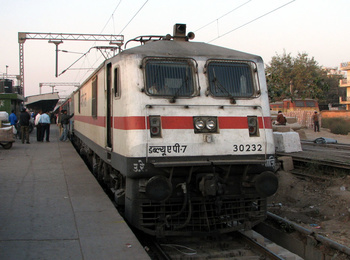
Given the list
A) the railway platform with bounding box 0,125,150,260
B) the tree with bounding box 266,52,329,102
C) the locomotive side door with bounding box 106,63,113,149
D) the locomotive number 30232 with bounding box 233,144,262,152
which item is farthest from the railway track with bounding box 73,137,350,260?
the tree with bounding box 266,52,329,102

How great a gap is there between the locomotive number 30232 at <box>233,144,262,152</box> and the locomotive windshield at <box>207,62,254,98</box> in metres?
0.85

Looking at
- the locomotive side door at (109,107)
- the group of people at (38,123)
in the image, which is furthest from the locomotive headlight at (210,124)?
the group of people at (38,123)

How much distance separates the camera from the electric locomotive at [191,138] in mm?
6055

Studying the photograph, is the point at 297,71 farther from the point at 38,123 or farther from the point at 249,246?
the point at 249,246

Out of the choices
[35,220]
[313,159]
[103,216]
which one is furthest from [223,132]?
[313,159]

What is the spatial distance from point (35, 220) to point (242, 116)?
3675 mm

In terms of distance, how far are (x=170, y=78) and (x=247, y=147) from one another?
166 cm

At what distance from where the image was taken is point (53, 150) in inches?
648

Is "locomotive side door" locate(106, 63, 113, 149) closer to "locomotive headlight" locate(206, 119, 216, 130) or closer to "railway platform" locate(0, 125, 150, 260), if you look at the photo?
"railway platform" locate(0, 125, 150, 260)

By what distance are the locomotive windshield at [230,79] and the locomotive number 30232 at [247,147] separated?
0.85 meters

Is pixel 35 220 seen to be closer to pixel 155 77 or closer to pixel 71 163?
pixel 155 77

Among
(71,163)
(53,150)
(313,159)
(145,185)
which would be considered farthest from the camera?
(53,150)

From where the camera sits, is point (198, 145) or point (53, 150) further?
point (53, 150)

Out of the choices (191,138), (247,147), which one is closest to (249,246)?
(247,147)
